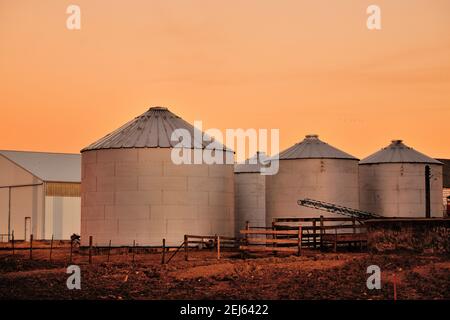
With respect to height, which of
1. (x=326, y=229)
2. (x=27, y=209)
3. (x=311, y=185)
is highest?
(x=311, y=185)

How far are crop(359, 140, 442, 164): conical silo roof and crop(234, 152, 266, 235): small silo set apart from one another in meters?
7.03

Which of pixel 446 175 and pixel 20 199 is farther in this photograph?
pixel 446 175

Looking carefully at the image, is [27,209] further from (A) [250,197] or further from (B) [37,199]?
(A) [250,197]

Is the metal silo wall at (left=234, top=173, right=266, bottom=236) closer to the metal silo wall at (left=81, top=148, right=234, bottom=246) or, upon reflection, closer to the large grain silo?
the large grain silo

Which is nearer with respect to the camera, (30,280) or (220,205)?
(30,280)

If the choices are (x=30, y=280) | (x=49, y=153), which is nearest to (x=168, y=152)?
(x=30, y=280)

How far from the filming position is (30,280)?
107 feet

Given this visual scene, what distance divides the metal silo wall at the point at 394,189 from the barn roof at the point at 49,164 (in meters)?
23.7

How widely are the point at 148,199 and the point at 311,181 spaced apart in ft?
31.2

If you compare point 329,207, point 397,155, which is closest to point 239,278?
point 329,207

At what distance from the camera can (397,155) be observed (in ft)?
186
